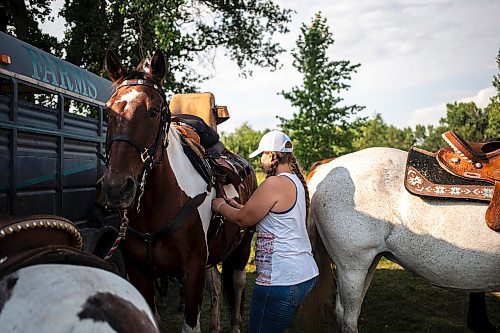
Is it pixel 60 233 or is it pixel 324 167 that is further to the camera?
pixel 324 167

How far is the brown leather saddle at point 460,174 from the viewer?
10.9ft

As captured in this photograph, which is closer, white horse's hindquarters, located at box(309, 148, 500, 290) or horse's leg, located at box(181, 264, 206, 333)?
horse's leg, located at box(181, 264, 206, 333)

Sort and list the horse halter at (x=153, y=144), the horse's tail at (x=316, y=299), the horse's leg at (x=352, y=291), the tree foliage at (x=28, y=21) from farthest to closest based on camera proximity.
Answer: the tree foliage at (x=28, y=21) < the horse's tail at (x=316, y=299) < the horse's leg at (x=352, y=291) < the horse halter at (x=153, y=144)

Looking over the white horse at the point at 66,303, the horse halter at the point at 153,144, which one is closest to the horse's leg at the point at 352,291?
the horse halter at the point at 153,144

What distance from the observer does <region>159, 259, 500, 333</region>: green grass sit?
493cm

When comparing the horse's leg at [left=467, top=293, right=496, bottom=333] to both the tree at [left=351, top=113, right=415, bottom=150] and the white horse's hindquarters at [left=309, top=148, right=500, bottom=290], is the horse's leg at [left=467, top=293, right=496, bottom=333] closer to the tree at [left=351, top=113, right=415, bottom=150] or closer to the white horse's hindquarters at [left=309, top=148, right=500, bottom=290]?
the white horse's hindquarters at [left=309, top=148, right=500, bottom=290]

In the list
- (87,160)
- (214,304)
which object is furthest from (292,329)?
(87,160)

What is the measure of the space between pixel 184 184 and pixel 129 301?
1.99 metres

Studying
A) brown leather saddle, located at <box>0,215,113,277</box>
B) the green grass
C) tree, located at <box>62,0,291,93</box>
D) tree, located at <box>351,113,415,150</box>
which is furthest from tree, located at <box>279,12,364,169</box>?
tree, located at <box>351,113,415,150</box>

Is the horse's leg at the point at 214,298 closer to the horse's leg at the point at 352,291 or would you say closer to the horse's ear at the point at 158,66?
the horse's leg at the point at 352,291

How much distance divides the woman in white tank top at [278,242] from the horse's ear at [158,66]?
0.79 meters

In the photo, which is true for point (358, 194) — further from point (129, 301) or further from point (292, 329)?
point (129, 301)

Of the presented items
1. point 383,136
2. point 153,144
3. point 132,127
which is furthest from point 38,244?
point 383,136

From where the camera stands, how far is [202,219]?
3.15 meters
